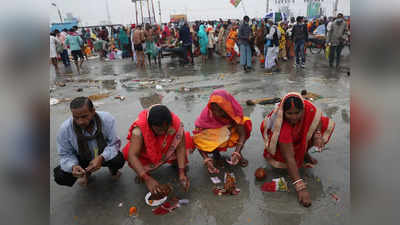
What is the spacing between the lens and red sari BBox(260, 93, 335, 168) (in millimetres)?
2545

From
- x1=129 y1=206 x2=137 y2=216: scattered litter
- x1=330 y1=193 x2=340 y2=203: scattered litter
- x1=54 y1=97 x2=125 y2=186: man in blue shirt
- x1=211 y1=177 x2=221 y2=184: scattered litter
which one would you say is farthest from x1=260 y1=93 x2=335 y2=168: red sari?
x1=54 y1=97 x2=125 y2=186: man in blue shirt

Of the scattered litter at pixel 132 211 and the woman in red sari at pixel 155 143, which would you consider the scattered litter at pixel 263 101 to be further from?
the scattered litter at pixel 132 211

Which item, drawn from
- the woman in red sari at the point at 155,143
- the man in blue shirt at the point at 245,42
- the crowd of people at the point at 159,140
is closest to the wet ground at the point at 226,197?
the crowd of people at the point at 159,140

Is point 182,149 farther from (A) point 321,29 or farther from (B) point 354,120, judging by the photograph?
(A) point 321,29

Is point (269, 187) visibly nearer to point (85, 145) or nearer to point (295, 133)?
point (295, 133)

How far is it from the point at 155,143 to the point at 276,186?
4.14ft

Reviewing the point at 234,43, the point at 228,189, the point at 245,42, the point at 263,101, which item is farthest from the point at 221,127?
the point at 234,43

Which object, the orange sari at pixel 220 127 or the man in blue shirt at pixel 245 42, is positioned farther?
the man in blue shirt at pixel 245 42

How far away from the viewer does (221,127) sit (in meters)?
3.07

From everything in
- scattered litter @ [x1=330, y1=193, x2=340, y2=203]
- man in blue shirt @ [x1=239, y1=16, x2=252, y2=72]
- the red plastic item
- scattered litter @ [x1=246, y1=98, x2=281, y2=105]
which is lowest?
scattered litter @ [x1=330, y1=193, x2=340, y2=203]

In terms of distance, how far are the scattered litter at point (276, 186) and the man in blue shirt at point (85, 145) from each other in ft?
4.87

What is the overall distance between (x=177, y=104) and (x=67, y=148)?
326cm

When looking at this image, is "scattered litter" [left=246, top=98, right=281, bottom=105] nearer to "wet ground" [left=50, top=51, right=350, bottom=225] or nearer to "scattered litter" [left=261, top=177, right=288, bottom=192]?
"wet ground" [left=50, top=51, right=350, bottom=225]

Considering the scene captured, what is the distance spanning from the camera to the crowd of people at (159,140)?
2447 millimetres
